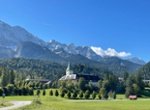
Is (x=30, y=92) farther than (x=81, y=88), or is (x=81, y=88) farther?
(x=81, y=88)

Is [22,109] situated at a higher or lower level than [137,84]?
lower

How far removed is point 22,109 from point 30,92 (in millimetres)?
101284

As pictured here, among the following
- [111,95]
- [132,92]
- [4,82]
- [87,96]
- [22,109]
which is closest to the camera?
[22,109]

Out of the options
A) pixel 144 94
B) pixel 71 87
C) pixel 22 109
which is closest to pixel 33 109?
pixel 22 109

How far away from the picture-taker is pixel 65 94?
163625 mm

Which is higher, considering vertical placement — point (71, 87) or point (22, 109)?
point (71, 87)

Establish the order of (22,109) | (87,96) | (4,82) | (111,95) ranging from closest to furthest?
(22,109), (87,96), (111,95), (4,82)

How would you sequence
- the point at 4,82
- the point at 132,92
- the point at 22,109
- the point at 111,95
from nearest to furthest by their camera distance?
the point at 22,109
the point at 111,95
the point at 132,92
the point at 4,82

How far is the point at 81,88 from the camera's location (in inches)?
7825

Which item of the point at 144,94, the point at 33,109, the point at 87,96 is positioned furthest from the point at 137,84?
the point at 33,109

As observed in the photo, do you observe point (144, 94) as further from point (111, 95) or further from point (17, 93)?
point (17, 93)

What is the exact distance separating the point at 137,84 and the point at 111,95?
108ft

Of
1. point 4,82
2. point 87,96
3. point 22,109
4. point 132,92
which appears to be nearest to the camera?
point 22,109

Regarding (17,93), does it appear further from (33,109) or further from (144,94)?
(33,109)
